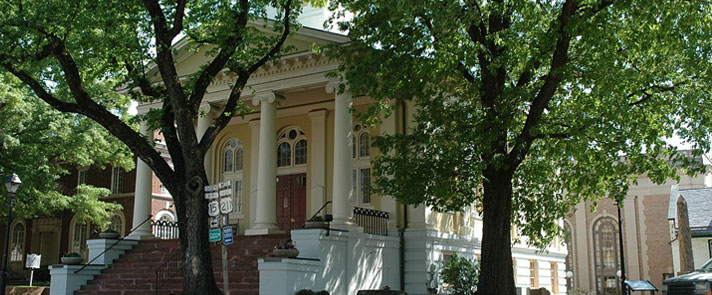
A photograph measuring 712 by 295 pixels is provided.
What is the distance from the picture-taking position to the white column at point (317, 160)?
82.9ft

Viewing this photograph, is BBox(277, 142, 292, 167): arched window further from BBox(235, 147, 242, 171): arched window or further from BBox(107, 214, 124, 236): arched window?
BBox(107, 214, 124, 236): arched window

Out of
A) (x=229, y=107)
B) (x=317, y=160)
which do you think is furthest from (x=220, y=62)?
(x=317, y=160)

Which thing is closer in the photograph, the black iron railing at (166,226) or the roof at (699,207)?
the black iron railing at (166,226)

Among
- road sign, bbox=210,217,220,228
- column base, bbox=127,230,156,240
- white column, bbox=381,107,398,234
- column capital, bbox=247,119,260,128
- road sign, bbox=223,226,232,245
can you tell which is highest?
column capital, bbox=247,119,260,128

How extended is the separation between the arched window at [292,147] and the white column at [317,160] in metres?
0.80

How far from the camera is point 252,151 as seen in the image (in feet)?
88.5

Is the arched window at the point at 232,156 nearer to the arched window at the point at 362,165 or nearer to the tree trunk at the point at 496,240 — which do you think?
the arched window at the point at 362,165

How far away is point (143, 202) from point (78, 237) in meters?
19.1

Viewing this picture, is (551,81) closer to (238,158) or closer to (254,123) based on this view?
(254,123)

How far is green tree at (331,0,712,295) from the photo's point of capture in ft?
46.9

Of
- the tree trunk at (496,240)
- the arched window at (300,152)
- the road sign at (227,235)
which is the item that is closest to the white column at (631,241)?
the arched window at (300,152)

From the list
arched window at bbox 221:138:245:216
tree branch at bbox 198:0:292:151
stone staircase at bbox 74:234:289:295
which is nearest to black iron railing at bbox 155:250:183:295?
stone staircase at bbox 74:234:289:295

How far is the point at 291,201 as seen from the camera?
86.0 ft

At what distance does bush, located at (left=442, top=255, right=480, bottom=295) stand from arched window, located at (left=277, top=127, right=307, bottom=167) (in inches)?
282
